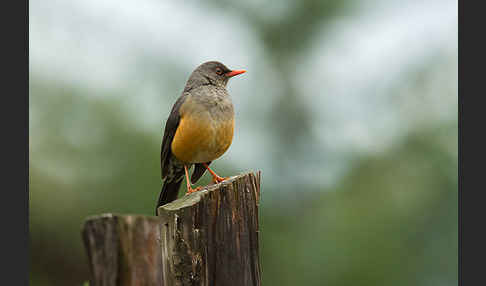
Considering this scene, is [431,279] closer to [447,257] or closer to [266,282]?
[447,257]

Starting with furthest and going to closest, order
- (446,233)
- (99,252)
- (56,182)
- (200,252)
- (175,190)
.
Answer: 1. (446,233)
2. (56,182)
3. (175,190)
4. (99,252)
5. (200,252)

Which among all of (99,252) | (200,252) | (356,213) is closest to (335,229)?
(356,213)

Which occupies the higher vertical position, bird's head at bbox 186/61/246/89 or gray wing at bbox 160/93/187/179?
bird's head at bbox 186/61/246/89

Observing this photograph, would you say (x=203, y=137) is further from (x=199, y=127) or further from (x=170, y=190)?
(x=170, y=190)

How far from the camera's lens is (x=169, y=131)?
5.41m

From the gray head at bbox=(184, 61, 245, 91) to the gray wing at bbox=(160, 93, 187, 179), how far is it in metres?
0.22

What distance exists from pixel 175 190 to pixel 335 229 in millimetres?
5670

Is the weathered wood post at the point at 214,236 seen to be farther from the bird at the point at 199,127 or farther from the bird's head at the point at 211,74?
the bird's head at the point at 211,74

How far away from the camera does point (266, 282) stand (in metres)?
10.3

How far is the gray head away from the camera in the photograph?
18.2 ft

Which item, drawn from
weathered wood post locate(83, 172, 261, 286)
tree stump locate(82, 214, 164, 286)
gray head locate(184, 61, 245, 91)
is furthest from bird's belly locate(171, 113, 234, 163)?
weathered wood post locate(83, 172, 261, 286)

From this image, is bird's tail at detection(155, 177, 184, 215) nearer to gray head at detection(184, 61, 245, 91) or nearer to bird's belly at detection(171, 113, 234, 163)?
bird's belly at detection(171, 113, 234, 163)

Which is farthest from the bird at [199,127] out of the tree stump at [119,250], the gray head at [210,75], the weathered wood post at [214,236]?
the weathered wood post at [214,236]

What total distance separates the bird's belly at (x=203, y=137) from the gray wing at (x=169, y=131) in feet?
0.31
